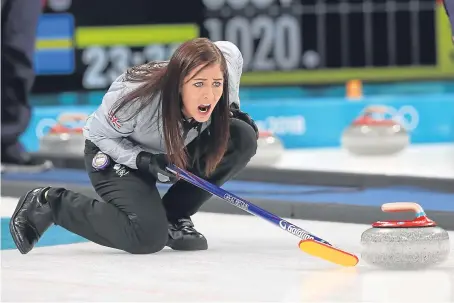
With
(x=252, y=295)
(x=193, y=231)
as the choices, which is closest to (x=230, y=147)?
(x=193, y=231)

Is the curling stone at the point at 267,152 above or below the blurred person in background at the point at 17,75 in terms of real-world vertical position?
below

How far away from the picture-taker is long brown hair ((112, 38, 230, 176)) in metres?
3.83

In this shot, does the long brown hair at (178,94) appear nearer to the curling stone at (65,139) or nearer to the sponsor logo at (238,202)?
the sponsor logo at (238,202)

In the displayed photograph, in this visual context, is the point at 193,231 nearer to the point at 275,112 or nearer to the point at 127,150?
the point at 127,150

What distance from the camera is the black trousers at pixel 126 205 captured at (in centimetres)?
402

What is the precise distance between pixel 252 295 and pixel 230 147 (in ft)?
3.22

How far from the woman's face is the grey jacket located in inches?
5.8

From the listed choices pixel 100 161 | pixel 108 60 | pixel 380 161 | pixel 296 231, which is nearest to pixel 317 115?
pixel 380 161

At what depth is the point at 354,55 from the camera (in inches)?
335

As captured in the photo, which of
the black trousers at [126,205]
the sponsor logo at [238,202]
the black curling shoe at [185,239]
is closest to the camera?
the sponsor logo at [238,202]

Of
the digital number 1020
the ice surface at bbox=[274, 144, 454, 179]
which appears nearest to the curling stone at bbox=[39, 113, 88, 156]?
the digital number 1020

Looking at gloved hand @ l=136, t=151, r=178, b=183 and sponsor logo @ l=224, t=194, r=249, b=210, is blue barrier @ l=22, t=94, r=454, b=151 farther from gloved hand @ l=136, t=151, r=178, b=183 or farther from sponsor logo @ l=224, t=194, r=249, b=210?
sponsor logo @ l=224, t=194, r=249, b=210

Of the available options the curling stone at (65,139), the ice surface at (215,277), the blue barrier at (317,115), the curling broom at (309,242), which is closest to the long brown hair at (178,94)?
the curling broom at (309,242)

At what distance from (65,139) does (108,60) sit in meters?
1.29
